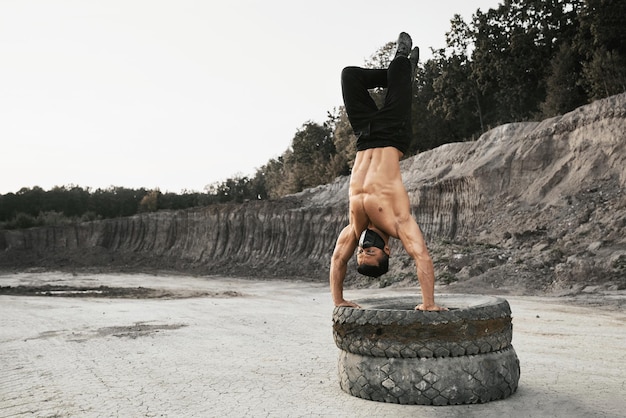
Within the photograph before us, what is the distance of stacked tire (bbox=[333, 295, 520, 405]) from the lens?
5785 mm

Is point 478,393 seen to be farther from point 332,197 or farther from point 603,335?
point 332,197

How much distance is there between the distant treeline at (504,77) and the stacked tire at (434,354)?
32.3m

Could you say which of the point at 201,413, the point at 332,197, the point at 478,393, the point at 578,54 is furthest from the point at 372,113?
the point at 578,54

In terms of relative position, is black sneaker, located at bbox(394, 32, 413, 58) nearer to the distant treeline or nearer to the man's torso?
the man's torso

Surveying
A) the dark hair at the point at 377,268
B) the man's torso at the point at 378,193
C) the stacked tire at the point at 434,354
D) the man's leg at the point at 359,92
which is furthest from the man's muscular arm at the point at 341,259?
the man's leg at the point at 359,92

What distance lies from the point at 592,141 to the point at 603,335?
17.3 m

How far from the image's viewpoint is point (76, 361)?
901 centimetres

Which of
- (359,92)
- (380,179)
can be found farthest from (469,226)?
(380,179)

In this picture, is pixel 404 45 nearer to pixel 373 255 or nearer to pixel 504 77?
pixel 373 255

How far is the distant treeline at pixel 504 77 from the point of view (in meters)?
38.2

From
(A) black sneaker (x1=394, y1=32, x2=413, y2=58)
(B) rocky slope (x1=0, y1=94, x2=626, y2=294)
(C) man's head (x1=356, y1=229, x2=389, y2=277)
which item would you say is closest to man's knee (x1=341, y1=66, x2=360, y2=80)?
(A) black sneaker (x1=394, y1=32, x2=413, y2=58)

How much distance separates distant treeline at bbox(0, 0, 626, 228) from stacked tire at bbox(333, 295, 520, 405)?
106 ft

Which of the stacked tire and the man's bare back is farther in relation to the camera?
the man's bare back

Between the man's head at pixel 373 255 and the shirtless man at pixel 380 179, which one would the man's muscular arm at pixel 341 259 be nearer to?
the shirtless man at pixel 380 179
